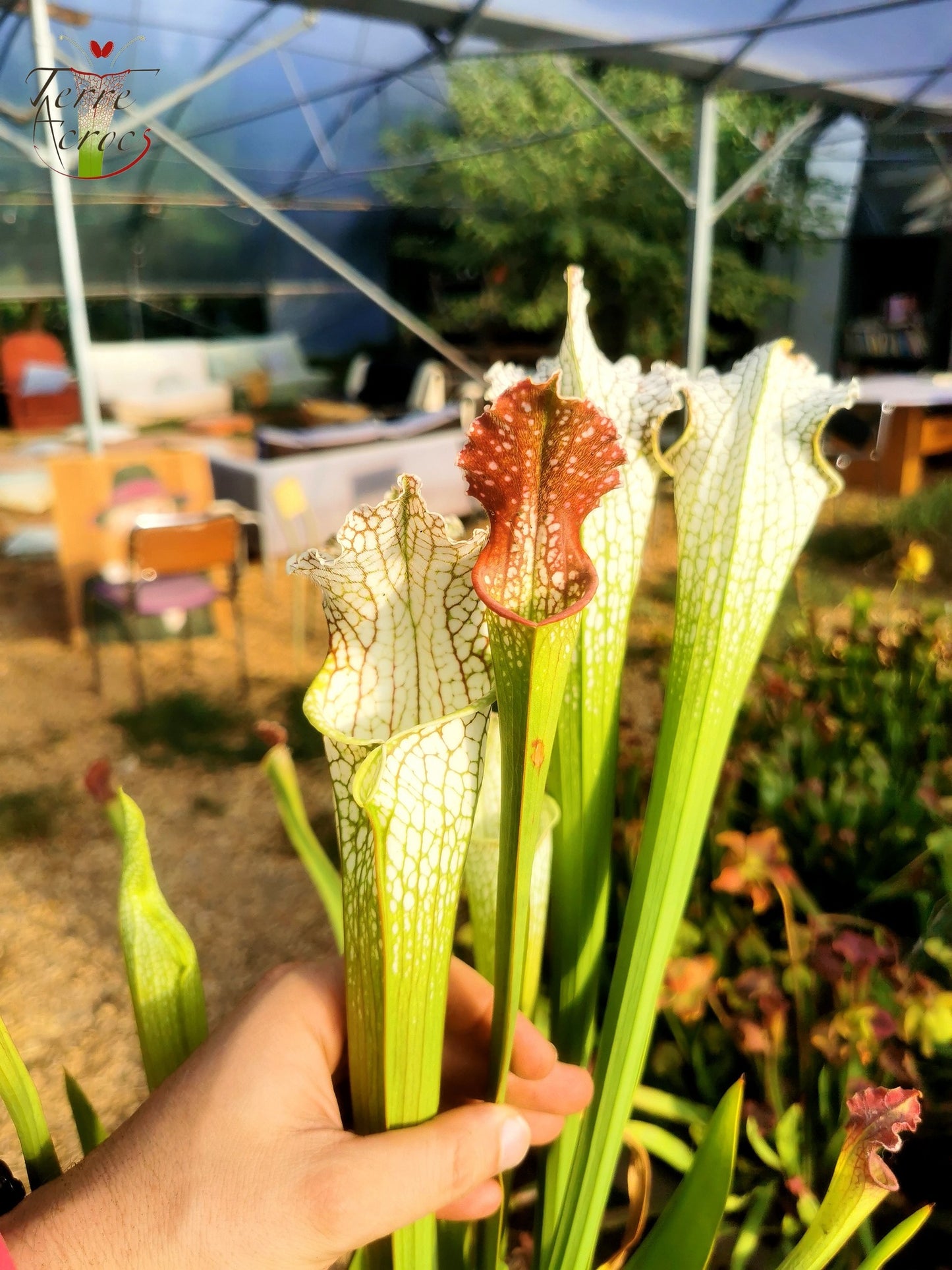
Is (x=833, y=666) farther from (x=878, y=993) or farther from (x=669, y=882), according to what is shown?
(x=669, y=882)

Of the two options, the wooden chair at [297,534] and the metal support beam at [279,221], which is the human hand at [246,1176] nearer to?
the wooden chair at [297,534]

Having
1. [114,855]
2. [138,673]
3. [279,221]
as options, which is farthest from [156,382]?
[114,855]

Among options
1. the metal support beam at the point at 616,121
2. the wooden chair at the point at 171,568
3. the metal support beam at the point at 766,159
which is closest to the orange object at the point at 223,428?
the metal support beam at the point at 616,121

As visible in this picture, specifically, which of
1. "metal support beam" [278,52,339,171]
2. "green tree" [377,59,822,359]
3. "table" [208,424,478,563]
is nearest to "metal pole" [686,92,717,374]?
"table" [208,424,478,563]

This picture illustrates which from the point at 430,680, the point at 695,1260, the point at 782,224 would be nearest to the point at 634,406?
the point at 430,680

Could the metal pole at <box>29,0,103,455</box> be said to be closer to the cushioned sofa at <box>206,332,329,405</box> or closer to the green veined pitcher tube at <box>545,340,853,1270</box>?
the green veined pitcher tube at <box>545,340,853,1270</box>
